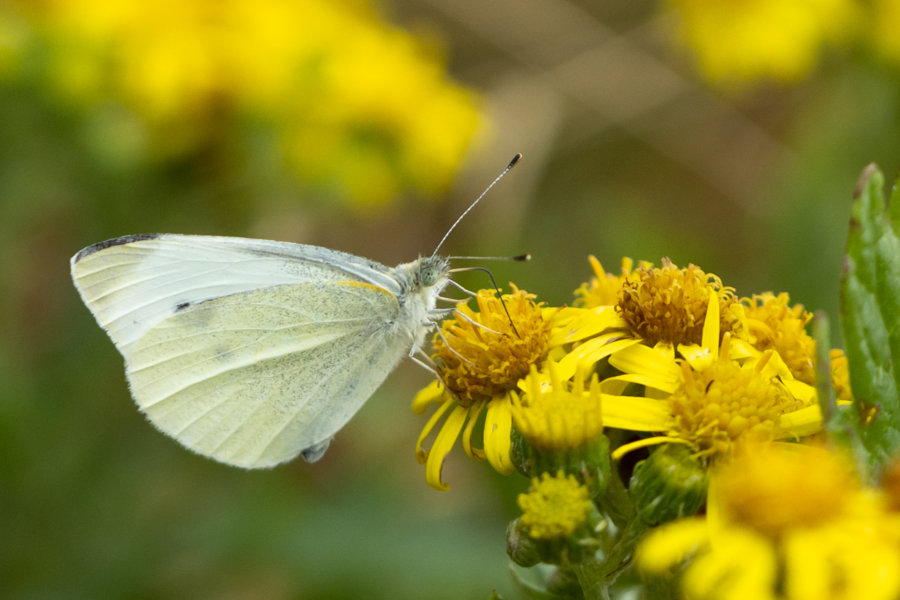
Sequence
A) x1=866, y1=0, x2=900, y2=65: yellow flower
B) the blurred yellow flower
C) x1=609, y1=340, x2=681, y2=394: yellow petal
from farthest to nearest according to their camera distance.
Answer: x1=866, y1=0, x2=900, y2=65: yellow flower < the blurred yellow flower < x1=609, y1=340, x2=681, y2=394: yellow petal

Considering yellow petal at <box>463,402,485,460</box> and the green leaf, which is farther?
yellow petal at <box>463,402,485,460</box>

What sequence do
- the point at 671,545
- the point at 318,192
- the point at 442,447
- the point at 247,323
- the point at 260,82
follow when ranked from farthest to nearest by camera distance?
the point at 318,192, the point at 260,82, the point at 247,323, the point at 442,447, the point at 671,545

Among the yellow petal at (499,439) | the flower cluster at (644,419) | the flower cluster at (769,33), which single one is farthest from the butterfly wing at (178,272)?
the flower cluster at (769,33)

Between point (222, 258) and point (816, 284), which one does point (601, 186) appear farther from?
point (222, 258)

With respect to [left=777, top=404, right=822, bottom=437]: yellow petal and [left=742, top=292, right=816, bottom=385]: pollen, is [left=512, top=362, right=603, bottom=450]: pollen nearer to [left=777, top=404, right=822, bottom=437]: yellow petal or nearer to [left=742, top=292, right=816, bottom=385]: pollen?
[left=777, top=404, right=822, bottom=437]: yellow petal

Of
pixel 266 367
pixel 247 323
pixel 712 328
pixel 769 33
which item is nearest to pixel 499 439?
pixel 712 328

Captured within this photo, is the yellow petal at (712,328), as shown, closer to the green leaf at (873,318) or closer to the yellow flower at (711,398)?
the yellow flower at (711,398)

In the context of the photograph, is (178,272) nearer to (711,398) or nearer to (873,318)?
(711,398)

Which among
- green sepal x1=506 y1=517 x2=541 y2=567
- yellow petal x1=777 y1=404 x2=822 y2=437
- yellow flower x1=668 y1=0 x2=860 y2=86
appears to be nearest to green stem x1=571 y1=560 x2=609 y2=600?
green sepal x1=506 y1=517 x2=541 y2=567
